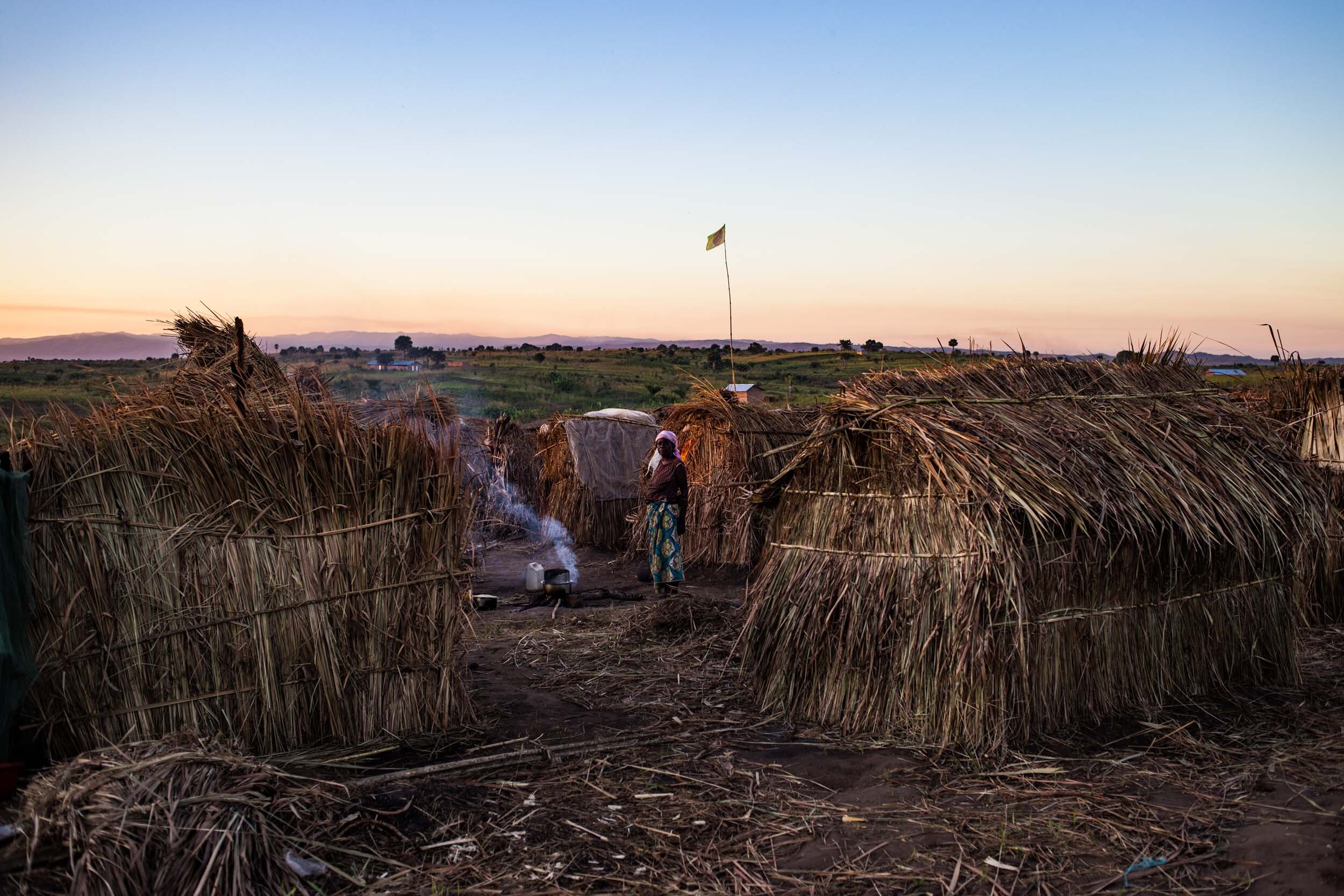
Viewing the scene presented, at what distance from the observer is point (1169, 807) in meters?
4.62

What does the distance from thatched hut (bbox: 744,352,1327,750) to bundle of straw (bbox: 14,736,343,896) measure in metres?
3.16

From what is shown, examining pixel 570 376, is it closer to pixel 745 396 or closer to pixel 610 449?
pixel 610 449

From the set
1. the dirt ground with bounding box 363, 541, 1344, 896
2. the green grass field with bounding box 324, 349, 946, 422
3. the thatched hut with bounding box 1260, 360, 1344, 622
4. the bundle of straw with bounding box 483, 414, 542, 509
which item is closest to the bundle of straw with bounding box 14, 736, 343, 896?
the dirt ground with bounding box 363, 541, 1344, 896

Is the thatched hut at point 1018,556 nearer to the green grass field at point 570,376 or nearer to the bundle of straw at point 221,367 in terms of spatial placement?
the bundle of straw at point 221,367

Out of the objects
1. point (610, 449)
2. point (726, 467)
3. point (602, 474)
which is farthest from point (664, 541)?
point (610, 449)

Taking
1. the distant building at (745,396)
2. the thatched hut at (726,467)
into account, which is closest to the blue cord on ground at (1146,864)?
the thatched hut at (726,467)

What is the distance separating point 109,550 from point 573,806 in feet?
8.59

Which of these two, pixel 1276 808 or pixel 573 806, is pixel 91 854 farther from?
pixel 1276 808

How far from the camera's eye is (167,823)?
368 cm

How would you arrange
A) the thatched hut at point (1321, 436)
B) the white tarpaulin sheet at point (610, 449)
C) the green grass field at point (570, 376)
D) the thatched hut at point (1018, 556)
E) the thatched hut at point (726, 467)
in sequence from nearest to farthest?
the thatched hut at point (1018, 556) < the thatched hut at point (1321, 436) < the thatched hut at point (726, 467) < the white tarpaulin sheet at point (610, 449) < the green grass field at point (570, 376)

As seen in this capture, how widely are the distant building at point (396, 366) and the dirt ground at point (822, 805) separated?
40.3 m

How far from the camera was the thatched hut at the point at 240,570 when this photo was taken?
4.82 meters

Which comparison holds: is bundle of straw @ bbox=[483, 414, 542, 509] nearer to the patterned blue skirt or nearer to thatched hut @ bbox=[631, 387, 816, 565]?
thatched hut @ bbox=[631, 387, 816, 565]

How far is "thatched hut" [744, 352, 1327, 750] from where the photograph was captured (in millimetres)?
5402
